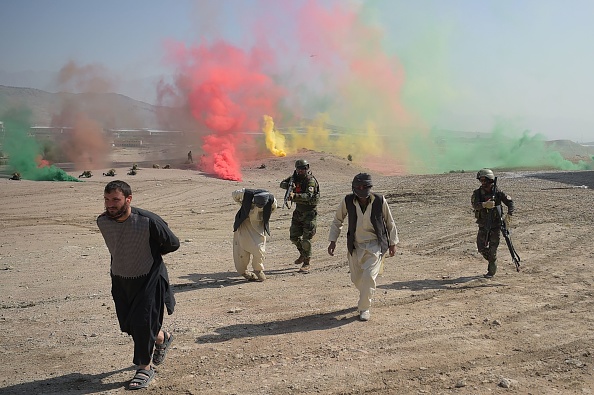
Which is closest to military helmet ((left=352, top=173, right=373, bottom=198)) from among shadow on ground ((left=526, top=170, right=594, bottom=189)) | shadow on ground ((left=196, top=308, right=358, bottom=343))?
shadow on ground ((left=196, top=308, right=358, bottom=343))

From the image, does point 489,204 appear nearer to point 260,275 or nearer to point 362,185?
point 362,185

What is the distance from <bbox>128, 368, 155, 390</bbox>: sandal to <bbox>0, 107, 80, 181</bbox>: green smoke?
2387cm

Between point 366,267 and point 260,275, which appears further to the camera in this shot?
point 260,275

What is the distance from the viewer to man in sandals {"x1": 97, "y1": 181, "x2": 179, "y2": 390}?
477cm

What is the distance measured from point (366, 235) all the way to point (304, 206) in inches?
125

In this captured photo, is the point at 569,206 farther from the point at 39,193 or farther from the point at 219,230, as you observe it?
the point at 39,193

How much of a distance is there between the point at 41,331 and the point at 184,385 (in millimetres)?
2502

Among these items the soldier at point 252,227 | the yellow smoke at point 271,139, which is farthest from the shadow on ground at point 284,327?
the yellow smoke at point 271,139

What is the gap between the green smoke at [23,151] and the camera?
2812cm

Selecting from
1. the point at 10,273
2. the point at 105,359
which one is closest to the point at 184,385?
the point at 105,359

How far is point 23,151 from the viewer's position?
3300cm

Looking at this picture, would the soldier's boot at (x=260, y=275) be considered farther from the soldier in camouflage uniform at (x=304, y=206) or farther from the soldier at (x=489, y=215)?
the soldier at (x=489, y=215)

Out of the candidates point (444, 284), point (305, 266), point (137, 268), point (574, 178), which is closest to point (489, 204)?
point (444, 284)

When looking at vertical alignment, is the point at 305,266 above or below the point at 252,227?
below
